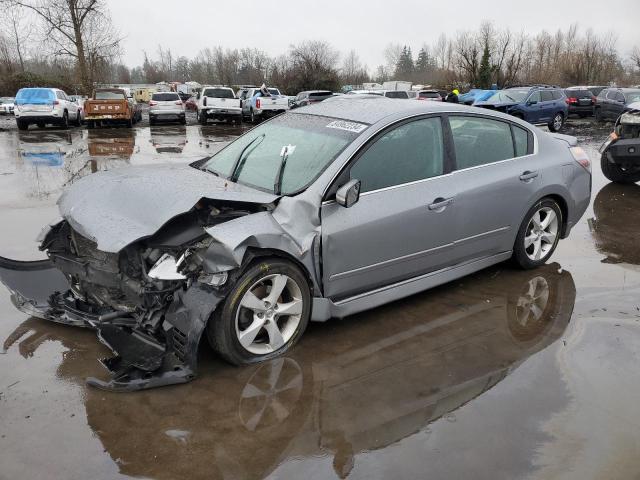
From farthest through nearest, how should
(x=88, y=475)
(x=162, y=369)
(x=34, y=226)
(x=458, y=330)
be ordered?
1. (x=34, y=226)
2. (x=458, y=330)
3. (x=162, y=369)
4. (x=88, y=475)

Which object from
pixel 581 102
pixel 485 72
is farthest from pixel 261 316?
pixel 485 72

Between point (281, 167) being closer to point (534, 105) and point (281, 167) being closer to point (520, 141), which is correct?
point (520, 141)

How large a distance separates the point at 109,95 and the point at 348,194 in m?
22.0

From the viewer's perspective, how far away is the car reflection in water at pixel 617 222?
601 cm

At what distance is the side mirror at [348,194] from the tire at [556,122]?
19476 millimetres

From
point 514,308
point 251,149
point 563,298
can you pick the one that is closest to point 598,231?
point 563,298

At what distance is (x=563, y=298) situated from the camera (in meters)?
4.79

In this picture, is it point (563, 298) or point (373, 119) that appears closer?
point (373, 119)

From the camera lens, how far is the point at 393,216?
13.0 feet

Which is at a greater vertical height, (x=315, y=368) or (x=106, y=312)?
(x=106, y=312)

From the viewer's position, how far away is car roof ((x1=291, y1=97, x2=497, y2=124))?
427cm

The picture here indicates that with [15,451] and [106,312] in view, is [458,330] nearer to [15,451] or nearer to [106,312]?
[106,312]

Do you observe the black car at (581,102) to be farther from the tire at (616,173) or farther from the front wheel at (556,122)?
the tire at (616,173)

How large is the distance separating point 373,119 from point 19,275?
3062 millimetres
